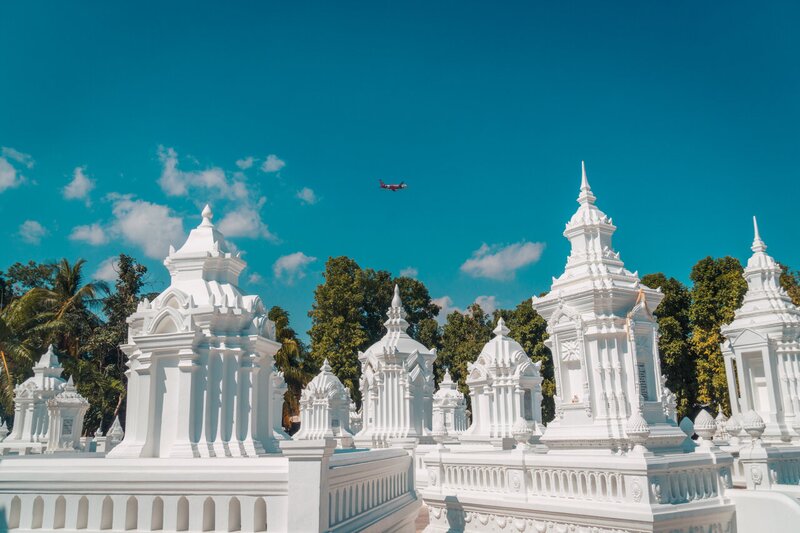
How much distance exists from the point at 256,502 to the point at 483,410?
800 inches

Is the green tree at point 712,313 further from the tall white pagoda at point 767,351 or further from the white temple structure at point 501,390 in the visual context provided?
the white temple structure at point 501,390

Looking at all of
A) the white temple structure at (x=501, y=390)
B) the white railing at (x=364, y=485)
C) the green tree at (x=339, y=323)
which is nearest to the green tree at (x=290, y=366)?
the green tree at (x=339, y=323)

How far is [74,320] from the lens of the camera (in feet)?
131

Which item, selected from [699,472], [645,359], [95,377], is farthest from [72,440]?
[699,472]

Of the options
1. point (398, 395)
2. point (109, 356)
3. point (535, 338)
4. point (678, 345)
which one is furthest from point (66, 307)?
point (678, 345)

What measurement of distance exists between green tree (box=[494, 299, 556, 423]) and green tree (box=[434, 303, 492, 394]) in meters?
3.16

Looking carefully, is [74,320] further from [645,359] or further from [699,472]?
[699,472]

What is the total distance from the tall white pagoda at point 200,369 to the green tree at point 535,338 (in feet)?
103

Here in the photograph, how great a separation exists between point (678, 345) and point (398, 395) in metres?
20.7

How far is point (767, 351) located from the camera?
20812mm

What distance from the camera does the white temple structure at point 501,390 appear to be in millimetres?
25484

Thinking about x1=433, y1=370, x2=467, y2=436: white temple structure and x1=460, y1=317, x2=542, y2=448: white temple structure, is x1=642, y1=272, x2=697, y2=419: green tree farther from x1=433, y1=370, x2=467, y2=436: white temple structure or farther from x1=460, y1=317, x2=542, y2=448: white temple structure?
x1=460, y1=317, x2=542, y2=448: white temple structure

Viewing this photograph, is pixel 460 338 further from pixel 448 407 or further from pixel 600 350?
pixel 600 350

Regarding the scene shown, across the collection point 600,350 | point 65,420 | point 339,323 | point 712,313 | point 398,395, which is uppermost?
point 339,323
